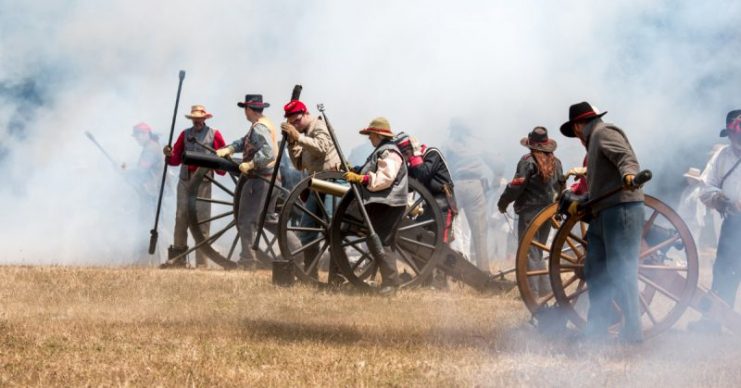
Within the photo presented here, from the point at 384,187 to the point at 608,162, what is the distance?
2.05 metres

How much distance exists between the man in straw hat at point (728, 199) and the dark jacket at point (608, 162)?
4.55ft

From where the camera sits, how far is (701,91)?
5734mm

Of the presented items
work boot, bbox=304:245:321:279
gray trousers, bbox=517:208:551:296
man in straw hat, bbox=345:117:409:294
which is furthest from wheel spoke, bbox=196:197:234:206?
gray trousers, bbox=517:208:551:296

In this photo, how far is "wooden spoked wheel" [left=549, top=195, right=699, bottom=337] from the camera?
5.70 meters

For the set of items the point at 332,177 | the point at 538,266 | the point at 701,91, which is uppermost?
the point at 701,91

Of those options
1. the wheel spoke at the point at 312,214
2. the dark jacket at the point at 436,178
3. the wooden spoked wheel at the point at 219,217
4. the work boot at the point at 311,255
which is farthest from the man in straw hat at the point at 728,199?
the wooden spoked wheel at the point at 219,217

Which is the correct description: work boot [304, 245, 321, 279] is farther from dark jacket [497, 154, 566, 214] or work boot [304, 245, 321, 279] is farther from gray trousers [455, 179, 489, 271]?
gray trousers [455, 179, 489, 271]

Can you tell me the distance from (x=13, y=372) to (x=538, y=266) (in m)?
3.28

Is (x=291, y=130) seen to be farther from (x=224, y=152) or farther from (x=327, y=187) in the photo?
(x=224, y=152)

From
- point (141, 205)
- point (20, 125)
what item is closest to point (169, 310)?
point (141, 205)

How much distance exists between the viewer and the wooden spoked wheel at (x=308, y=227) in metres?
7.76

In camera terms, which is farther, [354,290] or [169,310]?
[354,290]

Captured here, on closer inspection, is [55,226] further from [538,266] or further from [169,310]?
[538,266]

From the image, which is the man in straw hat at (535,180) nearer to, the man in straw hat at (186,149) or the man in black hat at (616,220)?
the man in black hat at (616,220)
